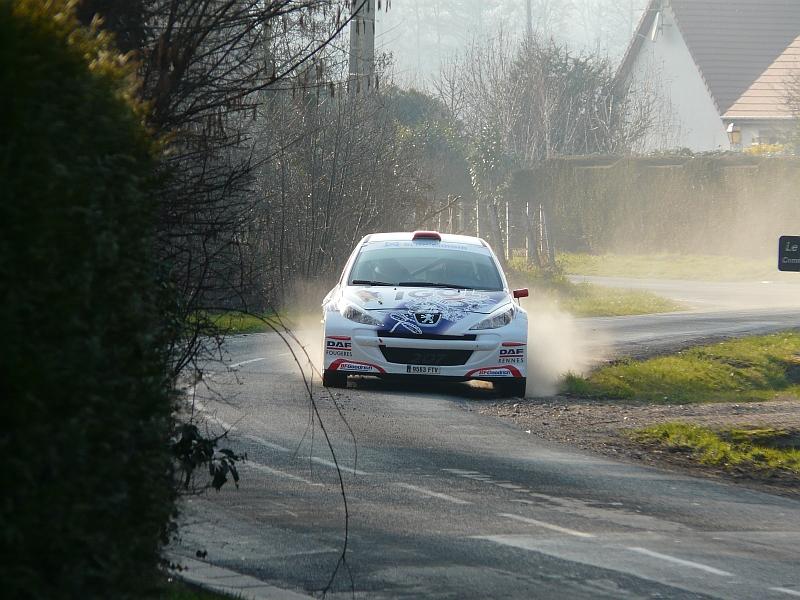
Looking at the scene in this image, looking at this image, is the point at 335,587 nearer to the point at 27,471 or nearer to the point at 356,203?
the point at 27,471

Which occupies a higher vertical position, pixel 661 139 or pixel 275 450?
pixel 661 139

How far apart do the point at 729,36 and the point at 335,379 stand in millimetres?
57750

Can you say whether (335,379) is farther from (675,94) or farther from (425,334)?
(675,94)

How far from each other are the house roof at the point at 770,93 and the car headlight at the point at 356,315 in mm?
50326

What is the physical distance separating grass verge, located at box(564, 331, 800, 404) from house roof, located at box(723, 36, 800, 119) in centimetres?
4406

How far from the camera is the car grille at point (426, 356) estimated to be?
1498cm

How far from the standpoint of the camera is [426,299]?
15219 millimetres

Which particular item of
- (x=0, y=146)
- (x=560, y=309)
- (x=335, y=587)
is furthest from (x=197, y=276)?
(x=560, y=309)

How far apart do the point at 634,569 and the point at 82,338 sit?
442 centimetres

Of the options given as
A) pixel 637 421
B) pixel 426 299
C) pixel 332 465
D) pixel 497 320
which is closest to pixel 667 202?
pixel 497 320

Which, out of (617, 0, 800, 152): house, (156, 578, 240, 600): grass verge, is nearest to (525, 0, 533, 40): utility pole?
(617, 0, 800, 152): house

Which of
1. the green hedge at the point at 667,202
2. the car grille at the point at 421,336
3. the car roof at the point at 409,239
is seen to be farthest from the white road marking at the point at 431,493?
the green hedge at the point at 667,202

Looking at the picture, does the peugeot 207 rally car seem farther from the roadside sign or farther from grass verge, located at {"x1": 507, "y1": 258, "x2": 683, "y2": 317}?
grass verge, located at {"x1": 507, "y1": 258, "x2": 683, "y2": 317}

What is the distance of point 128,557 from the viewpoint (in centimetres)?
449
